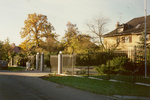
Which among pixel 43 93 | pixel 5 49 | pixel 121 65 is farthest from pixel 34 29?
pixel 43 93

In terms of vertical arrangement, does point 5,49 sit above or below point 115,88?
above

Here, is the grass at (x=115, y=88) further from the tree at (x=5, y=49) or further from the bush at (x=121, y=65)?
the tree at (x=5, y=49)

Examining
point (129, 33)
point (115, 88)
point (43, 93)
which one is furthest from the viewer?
point (129, 33)

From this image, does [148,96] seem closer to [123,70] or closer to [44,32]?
[123,70]

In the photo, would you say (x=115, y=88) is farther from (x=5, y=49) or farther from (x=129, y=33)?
(x=5, y=49)

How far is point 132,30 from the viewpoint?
4047 centimetres

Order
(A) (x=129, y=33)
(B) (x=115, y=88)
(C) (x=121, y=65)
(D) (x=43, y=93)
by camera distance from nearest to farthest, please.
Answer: (D) (x=43, y=93), (B) (x=115, y=88), (C) (x=121, y=65), (A) (x=129, y=33)

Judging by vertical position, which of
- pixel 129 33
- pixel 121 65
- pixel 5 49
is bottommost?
pixel 121 65

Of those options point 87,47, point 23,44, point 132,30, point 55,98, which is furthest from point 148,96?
point 23,44

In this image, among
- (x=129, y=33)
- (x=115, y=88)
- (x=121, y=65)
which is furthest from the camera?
(x=129, y=33)

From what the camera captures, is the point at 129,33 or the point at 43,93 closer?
the point at 43,93

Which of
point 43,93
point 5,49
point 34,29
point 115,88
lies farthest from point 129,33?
point 43,93

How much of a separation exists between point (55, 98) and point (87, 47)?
25.7m

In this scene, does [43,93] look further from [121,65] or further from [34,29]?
[34,29]
